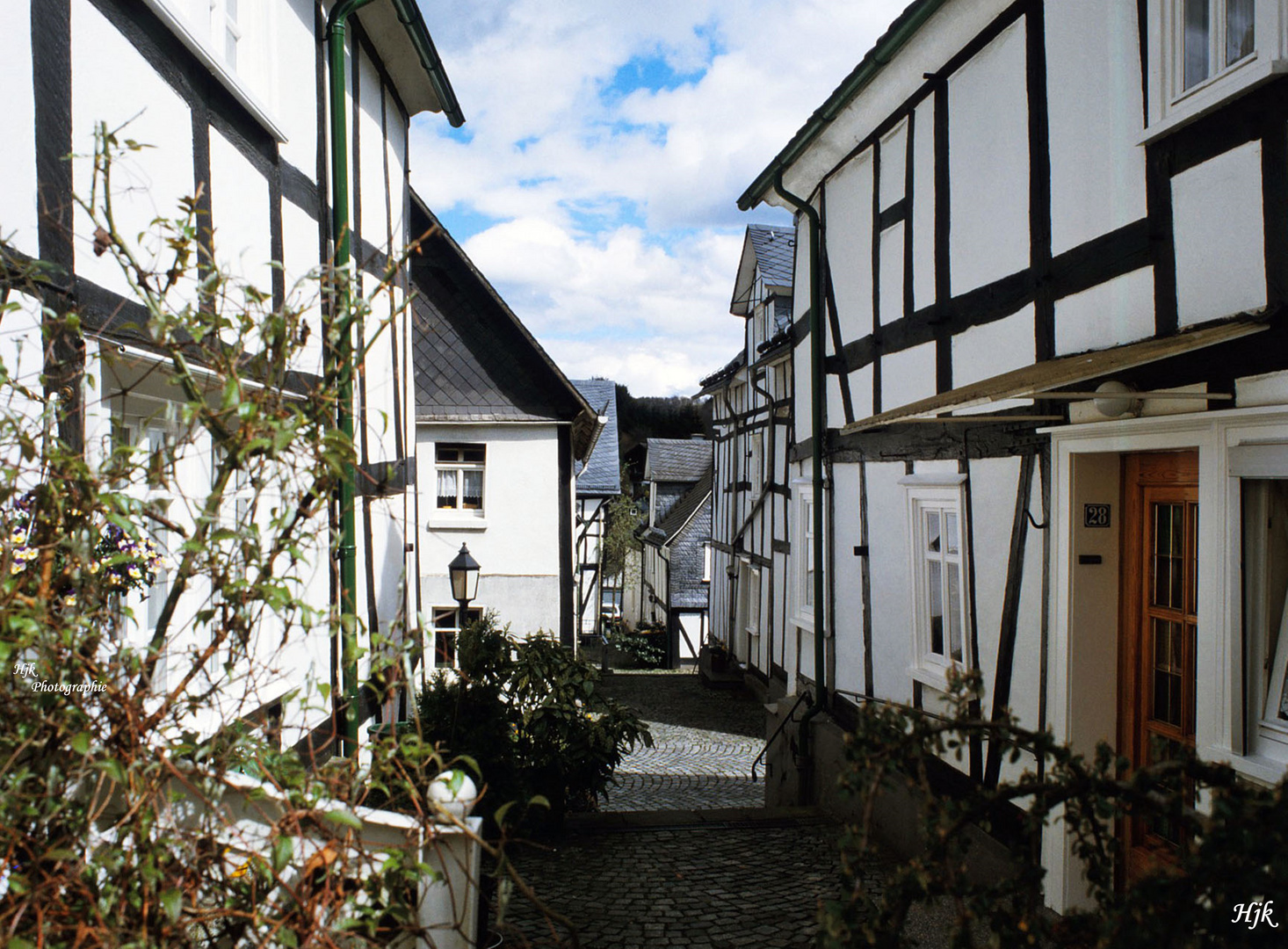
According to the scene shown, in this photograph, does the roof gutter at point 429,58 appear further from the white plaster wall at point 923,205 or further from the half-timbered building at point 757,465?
the half-timbered building at point 757,465

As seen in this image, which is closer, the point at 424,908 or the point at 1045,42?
the point at 424,908

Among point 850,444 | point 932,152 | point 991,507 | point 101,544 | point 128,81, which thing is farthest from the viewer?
point 850,444

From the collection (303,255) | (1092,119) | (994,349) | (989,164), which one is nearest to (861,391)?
(994,349)

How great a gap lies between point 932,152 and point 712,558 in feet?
56.2

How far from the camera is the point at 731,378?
20.6 meters

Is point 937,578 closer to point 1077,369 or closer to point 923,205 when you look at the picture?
point 923,205

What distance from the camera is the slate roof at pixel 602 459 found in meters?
23.2

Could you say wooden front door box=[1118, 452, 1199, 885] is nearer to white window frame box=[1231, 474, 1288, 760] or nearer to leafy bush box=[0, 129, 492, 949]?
white window frame box=[1231, 474, 1288, 760]

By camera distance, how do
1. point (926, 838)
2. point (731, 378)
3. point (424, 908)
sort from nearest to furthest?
point (926, 838)
point (424, 908)
point (731, 378)

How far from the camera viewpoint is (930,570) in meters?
7.04

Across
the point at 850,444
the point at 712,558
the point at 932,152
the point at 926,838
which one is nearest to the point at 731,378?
the point at 712,558

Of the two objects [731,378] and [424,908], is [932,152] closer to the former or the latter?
[424,908]

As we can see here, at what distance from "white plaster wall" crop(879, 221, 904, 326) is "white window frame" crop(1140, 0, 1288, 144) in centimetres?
306

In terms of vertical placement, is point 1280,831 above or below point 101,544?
below
